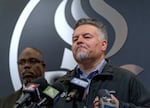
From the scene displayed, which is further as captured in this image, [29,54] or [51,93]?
[29,54]

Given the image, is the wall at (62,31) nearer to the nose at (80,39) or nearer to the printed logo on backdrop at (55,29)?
the printed logo on backdrop at (55,29)

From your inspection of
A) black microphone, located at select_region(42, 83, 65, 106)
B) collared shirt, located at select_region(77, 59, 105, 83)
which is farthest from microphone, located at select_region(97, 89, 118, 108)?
collared shirt, located at select_region(77, 59, 105, 83)

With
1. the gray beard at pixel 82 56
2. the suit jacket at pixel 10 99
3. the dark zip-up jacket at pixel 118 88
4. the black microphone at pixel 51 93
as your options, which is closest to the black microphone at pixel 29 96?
the black microphone at pixel 51 93

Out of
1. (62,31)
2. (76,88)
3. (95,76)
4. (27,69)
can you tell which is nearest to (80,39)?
(95,76)

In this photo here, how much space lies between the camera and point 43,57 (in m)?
2.34

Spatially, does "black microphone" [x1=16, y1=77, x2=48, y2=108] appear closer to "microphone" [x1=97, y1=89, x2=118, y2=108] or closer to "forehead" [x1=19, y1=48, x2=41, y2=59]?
"microphone" [x1=97, y1=89, x2=118, y2=108]

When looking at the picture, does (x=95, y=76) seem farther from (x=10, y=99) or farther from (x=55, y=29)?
(x=55, y=29)

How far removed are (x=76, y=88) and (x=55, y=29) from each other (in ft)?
3.56

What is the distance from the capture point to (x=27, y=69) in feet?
6.92

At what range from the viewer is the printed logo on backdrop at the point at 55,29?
229 centimetres

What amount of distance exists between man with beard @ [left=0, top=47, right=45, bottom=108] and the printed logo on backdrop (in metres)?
0.17

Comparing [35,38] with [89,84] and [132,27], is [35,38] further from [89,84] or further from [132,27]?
[89,84]

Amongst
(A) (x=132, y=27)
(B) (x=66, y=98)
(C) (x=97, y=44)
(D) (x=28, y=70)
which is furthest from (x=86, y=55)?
(A) (x=132, y=27)

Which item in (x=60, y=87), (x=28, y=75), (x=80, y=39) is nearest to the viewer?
(x=60, y=87)
